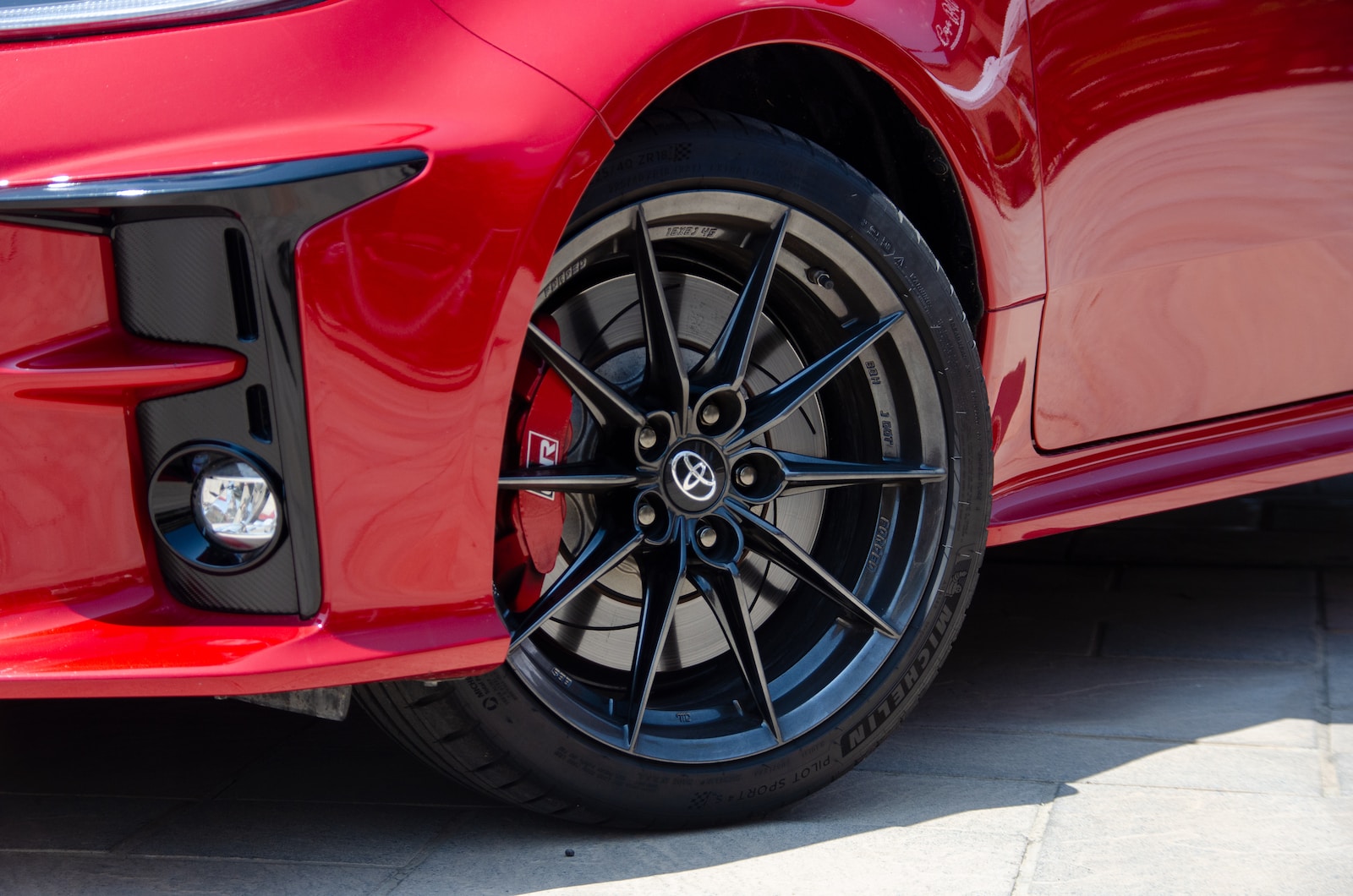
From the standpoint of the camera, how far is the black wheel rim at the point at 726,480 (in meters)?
1.89

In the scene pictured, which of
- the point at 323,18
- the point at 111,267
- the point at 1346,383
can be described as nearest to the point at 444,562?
the point at 111,267

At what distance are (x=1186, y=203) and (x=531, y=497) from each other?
1.21 meters

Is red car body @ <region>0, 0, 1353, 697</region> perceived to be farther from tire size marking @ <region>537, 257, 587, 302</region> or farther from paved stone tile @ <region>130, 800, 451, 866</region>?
paved stone tile @ <region>130, 800, 451, 866</region>

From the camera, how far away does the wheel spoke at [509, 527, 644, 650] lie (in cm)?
181

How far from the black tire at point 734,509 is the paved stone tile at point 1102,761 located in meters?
0.24

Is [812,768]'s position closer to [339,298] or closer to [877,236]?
[877,236]

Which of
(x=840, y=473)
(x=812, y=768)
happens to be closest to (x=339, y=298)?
(x=840, y=473)

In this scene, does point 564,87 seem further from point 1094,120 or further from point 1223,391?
point 1223,391

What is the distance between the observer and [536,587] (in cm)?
184

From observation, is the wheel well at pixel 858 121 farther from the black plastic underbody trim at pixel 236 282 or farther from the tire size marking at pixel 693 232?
the black plastic underbody trim at pixel 236 282

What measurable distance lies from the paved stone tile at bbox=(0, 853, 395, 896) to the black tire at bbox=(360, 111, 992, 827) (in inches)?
8.3

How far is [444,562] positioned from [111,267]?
0.48 meters

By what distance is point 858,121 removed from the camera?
2205 millimetres

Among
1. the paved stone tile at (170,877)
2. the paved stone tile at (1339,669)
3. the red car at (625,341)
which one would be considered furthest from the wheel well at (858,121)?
the paved stone tile at (170,877)
